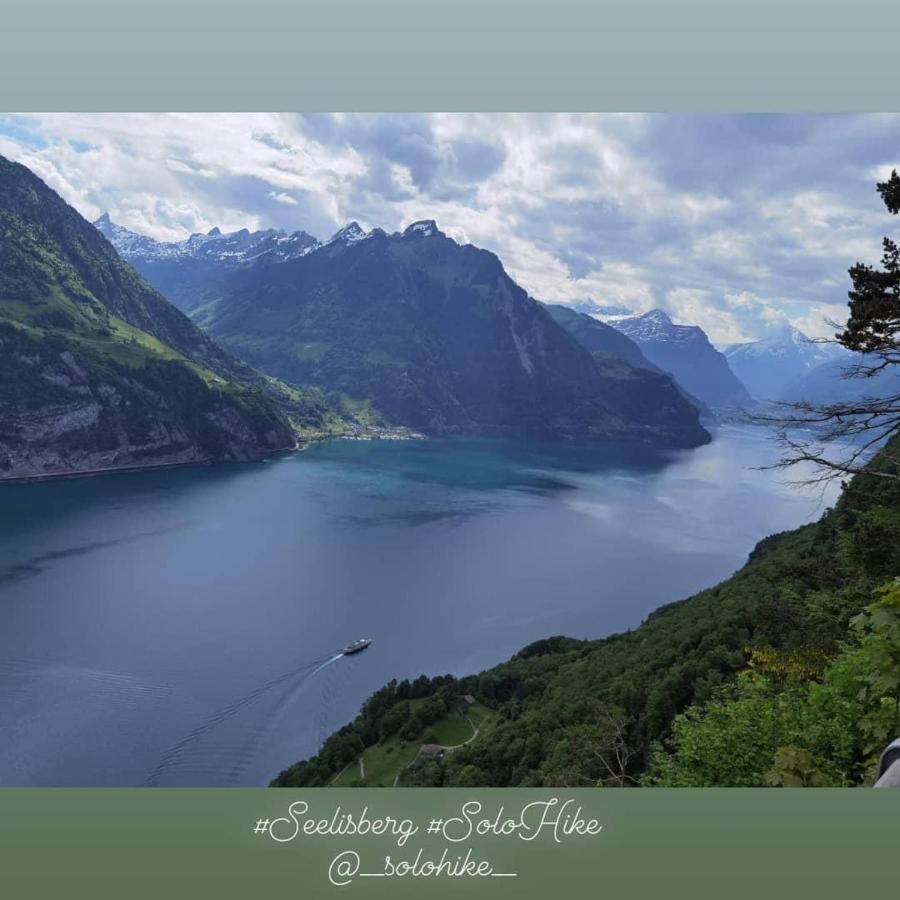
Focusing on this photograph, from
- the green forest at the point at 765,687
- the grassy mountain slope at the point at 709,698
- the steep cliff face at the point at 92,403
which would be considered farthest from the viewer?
the steep cliff face at the point at 92,403

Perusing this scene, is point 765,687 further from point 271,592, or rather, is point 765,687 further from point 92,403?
point 92,403

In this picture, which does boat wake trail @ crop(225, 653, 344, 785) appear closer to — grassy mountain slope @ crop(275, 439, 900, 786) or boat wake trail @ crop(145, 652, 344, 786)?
boat wake trail @ crop(145, 652, 344, 786)

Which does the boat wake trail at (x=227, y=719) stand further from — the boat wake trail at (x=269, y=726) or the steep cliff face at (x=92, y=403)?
the steep cliff face at (x=92, y=403)

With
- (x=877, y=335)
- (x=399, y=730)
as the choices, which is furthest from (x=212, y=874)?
(x=399, y=730)

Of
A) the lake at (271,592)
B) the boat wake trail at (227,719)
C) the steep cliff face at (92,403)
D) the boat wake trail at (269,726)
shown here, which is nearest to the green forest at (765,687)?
the boat wake trail at (269,726)

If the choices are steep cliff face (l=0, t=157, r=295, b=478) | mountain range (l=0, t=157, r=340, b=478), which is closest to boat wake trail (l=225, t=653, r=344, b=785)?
mountain range (l=0, t=157, r=340, b=478)

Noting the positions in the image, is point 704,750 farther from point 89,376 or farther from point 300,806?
point 89,376
